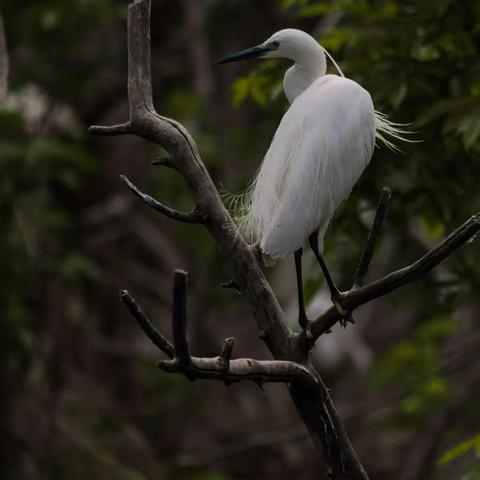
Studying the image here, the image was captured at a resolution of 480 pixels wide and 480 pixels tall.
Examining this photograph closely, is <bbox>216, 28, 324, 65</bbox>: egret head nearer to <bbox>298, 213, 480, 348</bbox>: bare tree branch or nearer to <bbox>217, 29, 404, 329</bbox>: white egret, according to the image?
<bbox>217, 29, 404, 329</bbox>: white egret

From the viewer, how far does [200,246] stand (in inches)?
206

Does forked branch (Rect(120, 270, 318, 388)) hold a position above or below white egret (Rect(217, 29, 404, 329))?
below

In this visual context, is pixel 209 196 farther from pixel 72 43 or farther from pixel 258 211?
pixel 72 43

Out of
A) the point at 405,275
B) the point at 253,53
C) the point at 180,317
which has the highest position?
the point at 253,53

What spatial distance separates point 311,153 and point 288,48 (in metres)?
0.29

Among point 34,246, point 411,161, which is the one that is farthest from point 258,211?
point 34,246

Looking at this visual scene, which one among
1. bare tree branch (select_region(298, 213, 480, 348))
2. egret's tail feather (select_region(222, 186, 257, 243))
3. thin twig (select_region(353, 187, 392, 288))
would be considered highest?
Result: egret's tail feather (select_region(222, 186, 257, 243))

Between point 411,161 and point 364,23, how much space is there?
1.56ft

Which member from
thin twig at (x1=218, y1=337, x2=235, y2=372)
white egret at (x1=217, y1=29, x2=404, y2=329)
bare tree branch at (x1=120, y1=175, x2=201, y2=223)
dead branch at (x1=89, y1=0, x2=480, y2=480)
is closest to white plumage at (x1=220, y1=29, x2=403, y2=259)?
white egret at (x1=217, y1=29, x2=404, y2=329)

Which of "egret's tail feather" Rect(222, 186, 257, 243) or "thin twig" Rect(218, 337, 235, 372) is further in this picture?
"egret's tail feather" Rect(222, 186, 257, 243)

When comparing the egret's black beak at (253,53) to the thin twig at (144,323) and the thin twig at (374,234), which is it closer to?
the thin twig at (374,234)

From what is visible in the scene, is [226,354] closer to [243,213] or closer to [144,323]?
[144,323]

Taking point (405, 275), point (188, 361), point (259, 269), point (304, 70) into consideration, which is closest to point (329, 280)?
point (259, 269)

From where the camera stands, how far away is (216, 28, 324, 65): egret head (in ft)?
9.26
